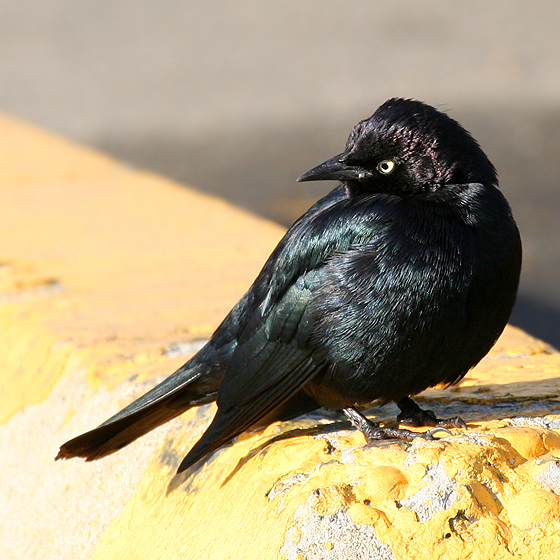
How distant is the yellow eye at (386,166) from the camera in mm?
3072

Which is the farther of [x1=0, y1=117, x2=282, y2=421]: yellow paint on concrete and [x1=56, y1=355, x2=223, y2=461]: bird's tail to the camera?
[x1=0, y1=117, x2=282, y2=421]: yellow paint on concrete

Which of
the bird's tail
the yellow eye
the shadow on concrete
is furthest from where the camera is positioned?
the shadow on concrete

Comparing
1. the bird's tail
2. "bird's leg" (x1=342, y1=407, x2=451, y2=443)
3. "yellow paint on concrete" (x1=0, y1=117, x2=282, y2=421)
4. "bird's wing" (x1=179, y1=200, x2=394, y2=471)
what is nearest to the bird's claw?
"bird's leg" (x1=342, y1=407, x2=451, y2=443)

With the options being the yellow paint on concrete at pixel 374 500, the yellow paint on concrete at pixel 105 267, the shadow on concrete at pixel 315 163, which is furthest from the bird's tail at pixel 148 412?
Answer: the shadow on concrete at pixel 315 163

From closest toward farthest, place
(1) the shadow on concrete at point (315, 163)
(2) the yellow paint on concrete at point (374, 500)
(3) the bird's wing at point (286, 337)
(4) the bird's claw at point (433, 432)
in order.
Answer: (2) the yellow paint on concrete at point (374, 500) → (4) the bird's claw at point (433, 432) → (3) the bird's wing at point (286, 337) → (1) the shadow on concrete at point (315, 163)

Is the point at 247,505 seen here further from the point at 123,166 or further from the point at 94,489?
the point at 123,166

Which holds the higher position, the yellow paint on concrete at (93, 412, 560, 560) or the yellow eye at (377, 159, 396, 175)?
the yellow eye at (377, 159, 396, 175)

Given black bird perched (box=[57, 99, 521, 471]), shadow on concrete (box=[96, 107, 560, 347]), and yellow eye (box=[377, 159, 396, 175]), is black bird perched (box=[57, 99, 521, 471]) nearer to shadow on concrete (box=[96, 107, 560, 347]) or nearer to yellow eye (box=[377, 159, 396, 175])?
yellow eye (box=[377, 159, 396, 175])

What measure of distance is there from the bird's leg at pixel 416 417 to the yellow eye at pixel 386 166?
2.18 feet

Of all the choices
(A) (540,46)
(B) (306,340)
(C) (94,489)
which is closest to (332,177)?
(B) (306,340)

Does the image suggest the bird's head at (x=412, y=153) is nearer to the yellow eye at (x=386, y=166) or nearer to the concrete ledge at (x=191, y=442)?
the yellow eye at (x=386, y=166)

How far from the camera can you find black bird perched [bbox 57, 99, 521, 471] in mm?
2850

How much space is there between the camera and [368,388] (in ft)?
9.59

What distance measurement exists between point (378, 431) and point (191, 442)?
0.63 m
